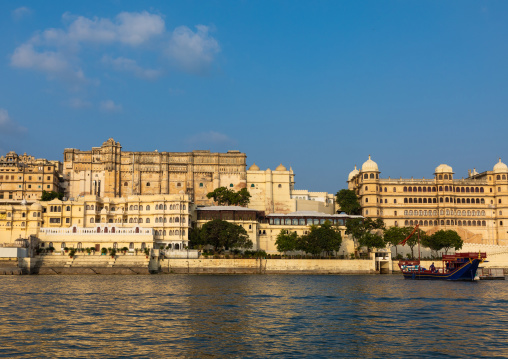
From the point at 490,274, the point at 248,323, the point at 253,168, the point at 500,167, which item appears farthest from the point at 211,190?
the point at 248,323

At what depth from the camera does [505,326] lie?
36.7 meters

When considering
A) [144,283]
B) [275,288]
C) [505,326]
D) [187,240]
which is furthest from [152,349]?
[187,240]

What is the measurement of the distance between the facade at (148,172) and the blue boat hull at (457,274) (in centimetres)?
5322

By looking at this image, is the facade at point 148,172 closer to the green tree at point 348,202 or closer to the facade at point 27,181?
the facade at point 27,181

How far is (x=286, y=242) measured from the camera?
10112 centimetres

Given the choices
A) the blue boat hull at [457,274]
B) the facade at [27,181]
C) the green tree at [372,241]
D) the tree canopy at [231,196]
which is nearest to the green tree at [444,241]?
the green tree at [372,241]

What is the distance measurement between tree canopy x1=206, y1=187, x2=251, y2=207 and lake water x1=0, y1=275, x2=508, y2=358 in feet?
193

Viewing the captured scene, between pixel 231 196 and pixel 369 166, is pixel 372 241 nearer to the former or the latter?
pixel 369 166

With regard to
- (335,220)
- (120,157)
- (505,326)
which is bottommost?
(505,326)

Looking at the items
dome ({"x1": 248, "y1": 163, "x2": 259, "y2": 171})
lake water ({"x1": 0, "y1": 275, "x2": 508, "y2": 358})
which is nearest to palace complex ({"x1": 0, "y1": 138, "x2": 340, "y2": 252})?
dome ({"x1": 248, "y1": 163, "x2": 259, "y2": 171})

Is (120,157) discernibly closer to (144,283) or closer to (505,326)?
Answer: (144,283)

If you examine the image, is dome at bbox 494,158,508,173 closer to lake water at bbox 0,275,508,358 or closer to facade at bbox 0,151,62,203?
lake water at bbox 0,275,508,358

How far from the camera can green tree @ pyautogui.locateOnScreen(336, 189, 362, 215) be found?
123 metres

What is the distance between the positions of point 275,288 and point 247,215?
46322mm
